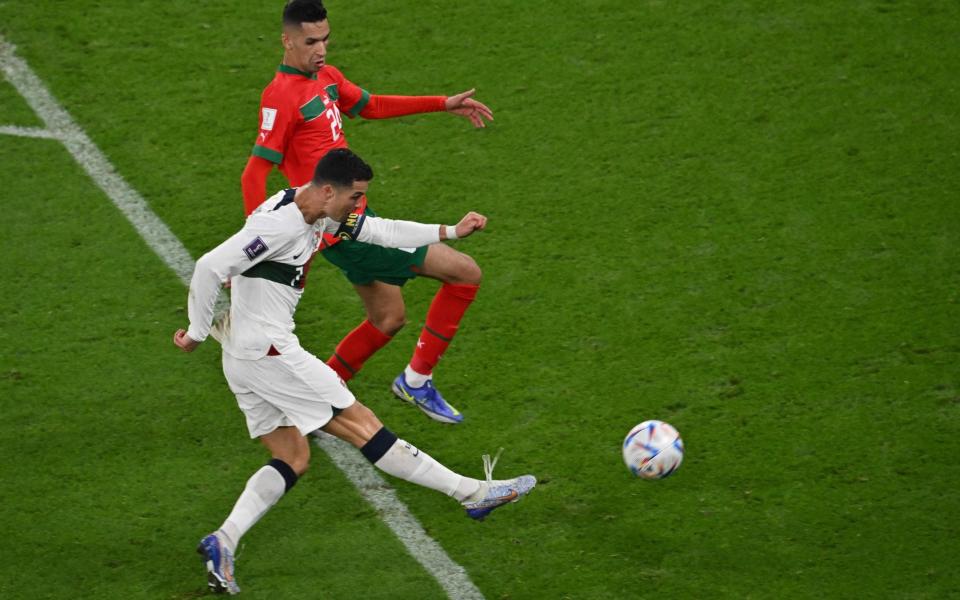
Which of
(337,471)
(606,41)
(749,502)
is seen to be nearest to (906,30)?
(606,41)

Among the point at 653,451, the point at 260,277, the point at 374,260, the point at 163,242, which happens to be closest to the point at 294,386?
the point at 260,277

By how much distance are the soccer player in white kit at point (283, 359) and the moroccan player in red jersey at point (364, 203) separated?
535 millimetres

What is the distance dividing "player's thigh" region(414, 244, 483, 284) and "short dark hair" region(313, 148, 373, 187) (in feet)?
3.72

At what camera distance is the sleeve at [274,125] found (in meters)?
6.69

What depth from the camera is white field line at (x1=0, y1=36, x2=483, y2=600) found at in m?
6.25

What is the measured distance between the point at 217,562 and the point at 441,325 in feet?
6.01

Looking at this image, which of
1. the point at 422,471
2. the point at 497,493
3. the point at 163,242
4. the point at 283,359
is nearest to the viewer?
the point at 283,359

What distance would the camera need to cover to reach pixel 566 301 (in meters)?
7.85

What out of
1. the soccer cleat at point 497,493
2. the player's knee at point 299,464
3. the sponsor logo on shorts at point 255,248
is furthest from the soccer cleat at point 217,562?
the sponsor logo on shorts at point 255,248

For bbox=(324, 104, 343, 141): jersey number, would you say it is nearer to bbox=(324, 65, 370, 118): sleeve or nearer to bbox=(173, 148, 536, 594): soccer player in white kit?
bbox=(324, 65, 370, 118): sleeve

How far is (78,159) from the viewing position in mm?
8867

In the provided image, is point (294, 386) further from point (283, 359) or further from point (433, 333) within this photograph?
point (433, 333)

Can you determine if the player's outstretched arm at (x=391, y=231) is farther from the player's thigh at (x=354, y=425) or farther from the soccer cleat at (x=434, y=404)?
the soccer cleat at (x=434, y=404)

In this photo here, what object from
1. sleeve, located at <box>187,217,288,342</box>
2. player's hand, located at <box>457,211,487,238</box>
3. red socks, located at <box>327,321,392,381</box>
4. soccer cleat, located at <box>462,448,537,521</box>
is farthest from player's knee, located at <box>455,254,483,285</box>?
sleeve, located at <box>187,217,288,342</box>
